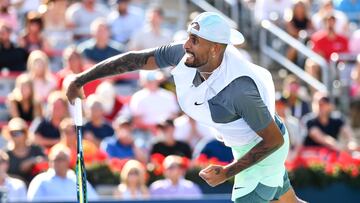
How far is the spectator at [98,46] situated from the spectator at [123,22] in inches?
30.7

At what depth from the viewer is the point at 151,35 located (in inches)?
551

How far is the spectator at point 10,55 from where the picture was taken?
13.2 m

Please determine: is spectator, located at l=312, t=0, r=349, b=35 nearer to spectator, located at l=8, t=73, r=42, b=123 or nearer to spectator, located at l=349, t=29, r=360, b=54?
spectator, located at l=349, t=29, r=360, b=54

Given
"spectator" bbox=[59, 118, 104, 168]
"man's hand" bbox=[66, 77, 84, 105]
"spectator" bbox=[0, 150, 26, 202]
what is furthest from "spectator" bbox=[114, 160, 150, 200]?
"man's hand" bbox=[66, 77, 84, 105]

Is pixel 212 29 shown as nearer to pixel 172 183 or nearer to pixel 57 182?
pixel 57 182

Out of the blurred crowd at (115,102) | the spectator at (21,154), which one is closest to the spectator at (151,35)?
the blurred crowd at (115,102)

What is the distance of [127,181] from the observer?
10.8 metres

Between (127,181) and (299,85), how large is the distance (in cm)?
427

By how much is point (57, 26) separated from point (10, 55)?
1003mm

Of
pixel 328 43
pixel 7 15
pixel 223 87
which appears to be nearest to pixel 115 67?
pixel 223 87

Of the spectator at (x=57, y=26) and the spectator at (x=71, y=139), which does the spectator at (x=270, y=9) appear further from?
the spectator at (x=71, y=139)

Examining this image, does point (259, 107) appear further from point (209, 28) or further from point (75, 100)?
point (75, 100)

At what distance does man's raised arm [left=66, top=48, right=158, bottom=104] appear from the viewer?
702cm

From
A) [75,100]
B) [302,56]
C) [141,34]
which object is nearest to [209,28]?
[75,100]
